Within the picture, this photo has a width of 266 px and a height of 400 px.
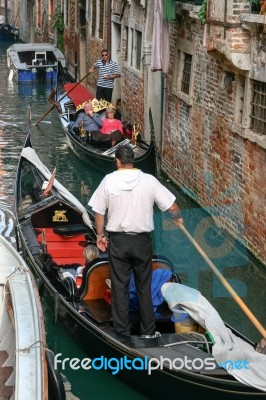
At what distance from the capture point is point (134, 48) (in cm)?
999

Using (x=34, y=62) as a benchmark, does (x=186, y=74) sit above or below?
above

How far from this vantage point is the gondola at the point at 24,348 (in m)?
3.08

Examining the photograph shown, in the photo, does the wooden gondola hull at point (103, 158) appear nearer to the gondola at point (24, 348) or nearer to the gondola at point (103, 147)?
the gondola at point (103, 147)

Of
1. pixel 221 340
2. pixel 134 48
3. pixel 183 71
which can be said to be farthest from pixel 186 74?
pixel 221 340

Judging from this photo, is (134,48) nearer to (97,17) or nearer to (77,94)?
(77,94)

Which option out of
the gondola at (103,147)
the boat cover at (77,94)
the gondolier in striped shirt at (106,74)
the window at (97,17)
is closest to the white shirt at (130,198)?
the gondola at (103,147)

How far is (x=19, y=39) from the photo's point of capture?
2320 centimetres

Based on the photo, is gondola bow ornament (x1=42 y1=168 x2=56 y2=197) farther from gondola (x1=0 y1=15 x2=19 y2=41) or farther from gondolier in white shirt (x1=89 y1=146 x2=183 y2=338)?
gondola (x1=0 y1=15 x2=19 y2=41)

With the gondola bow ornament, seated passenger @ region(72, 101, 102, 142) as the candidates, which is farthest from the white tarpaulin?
the gondola bow ornament

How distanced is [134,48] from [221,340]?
6.60 meters

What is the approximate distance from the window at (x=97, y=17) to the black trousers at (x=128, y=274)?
8.75 meters

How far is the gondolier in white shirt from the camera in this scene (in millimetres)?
3912

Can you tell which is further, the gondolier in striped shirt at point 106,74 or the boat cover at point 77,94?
the boat cover at point 77,94

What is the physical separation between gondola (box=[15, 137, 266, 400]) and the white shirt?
0.42 m
